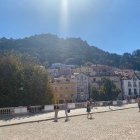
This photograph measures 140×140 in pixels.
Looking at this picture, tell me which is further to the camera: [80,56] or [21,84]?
[80,56]

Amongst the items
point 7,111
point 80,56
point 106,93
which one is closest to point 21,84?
point 7,111

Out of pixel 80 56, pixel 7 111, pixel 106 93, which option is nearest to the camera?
pixel 7 111

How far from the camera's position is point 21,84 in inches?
1709

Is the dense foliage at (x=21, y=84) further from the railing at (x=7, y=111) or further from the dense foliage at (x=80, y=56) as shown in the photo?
the dense foliage at (x=80, y=56)

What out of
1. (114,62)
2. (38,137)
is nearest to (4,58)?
(38,137)

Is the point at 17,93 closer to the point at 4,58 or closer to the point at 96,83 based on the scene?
the point at 4,58

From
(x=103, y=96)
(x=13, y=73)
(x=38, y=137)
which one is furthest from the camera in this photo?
(x=103, y=96)

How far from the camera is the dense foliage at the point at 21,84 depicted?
41.6 meters

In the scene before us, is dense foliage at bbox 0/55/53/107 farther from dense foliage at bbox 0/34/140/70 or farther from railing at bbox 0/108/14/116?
dense foliage at bbox 0/34/140/70

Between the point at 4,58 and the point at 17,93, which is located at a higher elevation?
the point at 4,58

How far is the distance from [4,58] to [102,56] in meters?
152

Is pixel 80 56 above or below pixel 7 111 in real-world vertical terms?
above

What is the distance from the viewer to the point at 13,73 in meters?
42.0

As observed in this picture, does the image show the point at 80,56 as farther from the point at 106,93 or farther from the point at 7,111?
the point at 7,111
